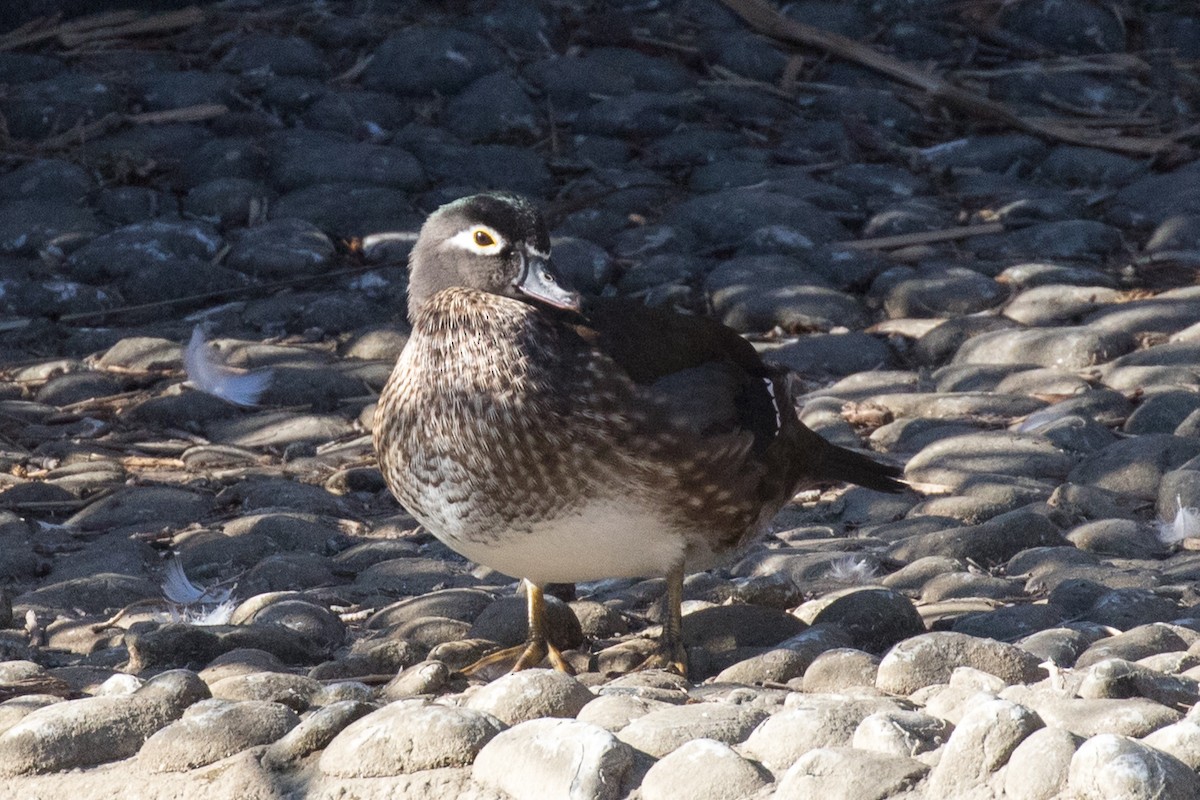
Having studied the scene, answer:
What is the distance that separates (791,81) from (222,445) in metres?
4.26

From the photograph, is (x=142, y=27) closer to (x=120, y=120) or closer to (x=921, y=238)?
(x=120, y=120)

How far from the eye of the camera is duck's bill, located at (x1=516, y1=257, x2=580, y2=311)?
3.95 metres

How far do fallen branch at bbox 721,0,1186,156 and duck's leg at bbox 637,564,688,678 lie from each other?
5.11m

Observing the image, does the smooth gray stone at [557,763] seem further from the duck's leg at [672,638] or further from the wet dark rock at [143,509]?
the wet dark rock at [143,509]

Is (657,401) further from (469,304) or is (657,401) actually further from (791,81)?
(791,81)

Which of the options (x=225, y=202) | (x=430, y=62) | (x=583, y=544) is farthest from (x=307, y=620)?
(x=430, y=62)

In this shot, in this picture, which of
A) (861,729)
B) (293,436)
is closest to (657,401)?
(861,729)

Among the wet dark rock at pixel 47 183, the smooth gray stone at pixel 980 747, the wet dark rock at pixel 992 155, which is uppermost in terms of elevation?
the wet dark rock at pixel 47 183

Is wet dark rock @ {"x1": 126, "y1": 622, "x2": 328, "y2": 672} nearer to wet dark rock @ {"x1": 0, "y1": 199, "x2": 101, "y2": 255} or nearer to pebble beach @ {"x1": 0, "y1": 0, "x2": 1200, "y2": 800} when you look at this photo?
pebble beach @ {"x1": 0, "y1": 0, "x2": 1200, "y2": 800}

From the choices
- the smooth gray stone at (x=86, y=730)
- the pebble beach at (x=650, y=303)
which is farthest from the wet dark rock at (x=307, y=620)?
the smooth gray stone at (x=86, y=730)

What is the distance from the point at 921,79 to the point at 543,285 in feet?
17.4

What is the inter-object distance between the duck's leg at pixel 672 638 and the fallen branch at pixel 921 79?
5114mm

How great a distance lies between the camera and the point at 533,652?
398 centimetres

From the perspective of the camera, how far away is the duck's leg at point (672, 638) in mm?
3846
